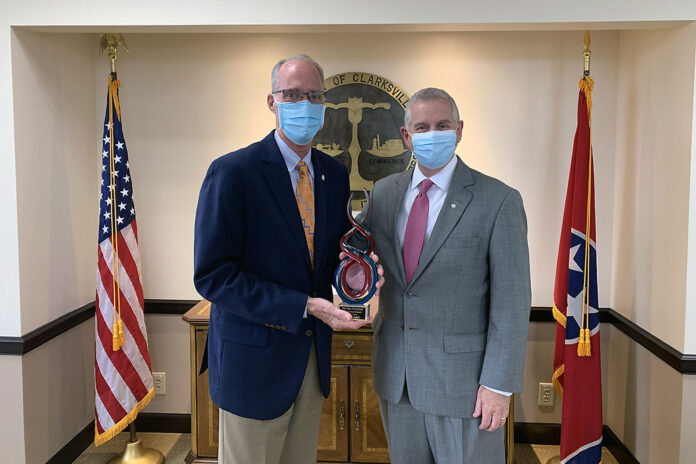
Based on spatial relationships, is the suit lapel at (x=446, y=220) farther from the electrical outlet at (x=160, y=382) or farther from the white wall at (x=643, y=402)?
the electrical outlet at (x=160, y=382)

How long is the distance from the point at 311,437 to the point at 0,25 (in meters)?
2.12

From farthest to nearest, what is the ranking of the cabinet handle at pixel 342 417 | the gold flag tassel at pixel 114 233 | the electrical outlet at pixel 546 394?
the electrical outlet at pixel 546 394, the cabinet handle at pixel 342 417, the gold flag tassel at pixel 114 233

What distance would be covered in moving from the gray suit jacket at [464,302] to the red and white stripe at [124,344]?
5.42 feet

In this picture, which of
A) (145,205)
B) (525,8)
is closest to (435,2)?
(525,8)

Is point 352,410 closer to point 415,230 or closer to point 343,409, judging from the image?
point 343,409

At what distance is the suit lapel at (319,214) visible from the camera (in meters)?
1.73

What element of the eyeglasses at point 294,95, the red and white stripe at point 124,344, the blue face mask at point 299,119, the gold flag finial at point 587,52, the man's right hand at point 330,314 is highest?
the gold flag finial at point 587,52

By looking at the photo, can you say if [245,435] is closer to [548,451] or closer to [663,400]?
[663,400]

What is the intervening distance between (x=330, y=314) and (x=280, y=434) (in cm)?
44

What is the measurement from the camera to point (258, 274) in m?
1.69

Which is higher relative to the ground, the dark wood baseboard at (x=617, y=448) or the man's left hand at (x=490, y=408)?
the man's left hand at (x=490, y=408)

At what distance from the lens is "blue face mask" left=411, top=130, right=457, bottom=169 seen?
172 cm

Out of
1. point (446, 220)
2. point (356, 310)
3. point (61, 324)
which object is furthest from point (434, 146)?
point (61, 324)

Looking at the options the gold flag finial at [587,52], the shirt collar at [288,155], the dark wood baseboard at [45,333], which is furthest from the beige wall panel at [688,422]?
the dark wood baseboard at [45,333]
